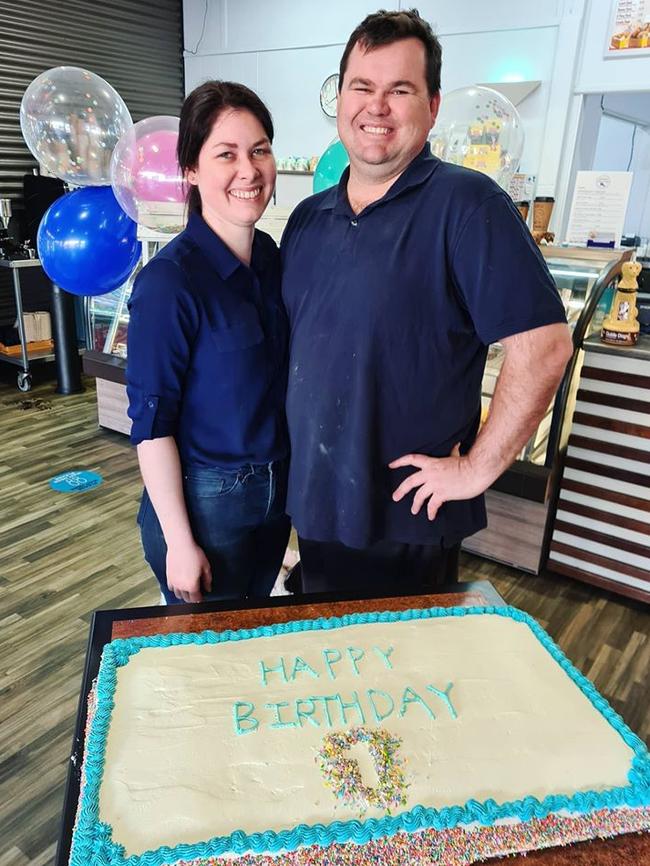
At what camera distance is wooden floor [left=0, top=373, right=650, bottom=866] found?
1.92 m

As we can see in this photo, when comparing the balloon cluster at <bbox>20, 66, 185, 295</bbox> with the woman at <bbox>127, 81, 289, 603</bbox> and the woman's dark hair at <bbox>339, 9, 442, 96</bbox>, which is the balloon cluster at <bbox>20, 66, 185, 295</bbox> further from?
the woman's dark hair at <bbox>339, 9, 442, 96</bbox>

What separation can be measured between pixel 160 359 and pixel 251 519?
438mm

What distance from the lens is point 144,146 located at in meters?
2.48

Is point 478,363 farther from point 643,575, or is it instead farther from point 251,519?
point 643,575

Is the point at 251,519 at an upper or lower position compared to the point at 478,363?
lower

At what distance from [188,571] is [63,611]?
1494 mm

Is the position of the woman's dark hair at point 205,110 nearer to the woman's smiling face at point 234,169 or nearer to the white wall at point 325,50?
the woman's smiling face at point 234,169

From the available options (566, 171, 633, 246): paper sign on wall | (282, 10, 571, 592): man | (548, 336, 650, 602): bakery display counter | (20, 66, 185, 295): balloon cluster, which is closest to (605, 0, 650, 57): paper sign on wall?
(566, 171, 633, 246): paper sign on wall

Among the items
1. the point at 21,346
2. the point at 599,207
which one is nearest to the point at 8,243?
the point at 21,346

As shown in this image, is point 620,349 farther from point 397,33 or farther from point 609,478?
point 397,33

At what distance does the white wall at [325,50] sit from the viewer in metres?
4.92

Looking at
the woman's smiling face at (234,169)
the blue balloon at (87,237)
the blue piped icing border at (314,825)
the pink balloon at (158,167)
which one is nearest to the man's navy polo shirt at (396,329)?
the woman's smiling face at (234,169)

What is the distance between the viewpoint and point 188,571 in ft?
4.77

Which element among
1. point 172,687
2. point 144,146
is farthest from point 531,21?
point 172,687
